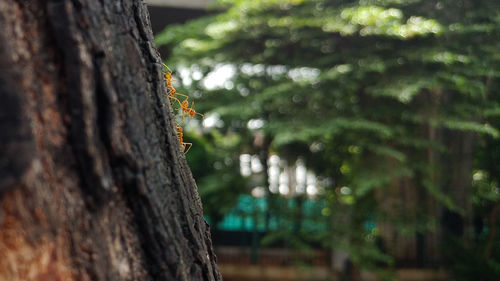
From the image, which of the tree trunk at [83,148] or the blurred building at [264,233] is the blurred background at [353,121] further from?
the tree trunk at [83,148]

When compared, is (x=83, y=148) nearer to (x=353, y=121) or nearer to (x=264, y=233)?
(x=353, y=121)

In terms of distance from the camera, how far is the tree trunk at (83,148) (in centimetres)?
79

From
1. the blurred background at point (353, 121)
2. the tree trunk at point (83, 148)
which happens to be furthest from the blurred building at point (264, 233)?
the tree trunk at point (83, 148)

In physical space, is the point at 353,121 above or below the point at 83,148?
above

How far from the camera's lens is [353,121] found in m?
5.34

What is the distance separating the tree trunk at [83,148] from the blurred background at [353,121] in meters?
A: 4.03

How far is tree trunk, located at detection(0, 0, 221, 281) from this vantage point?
0.79 meters

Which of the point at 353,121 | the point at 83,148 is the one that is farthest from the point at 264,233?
the point at 83,148

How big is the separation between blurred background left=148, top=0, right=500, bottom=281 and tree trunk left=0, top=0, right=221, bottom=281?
13.2 feet

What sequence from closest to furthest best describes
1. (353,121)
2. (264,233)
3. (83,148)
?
(83,148)
(353,121)
(264,233)

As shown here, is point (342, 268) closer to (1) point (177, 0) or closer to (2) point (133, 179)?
(1) point (177, 0)

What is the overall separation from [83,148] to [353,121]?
470 cm

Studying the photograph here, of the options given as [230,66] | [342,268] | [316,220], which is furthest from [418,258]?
[230,66]

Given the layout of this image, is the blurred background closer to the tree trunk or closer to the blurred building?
the blurred building
